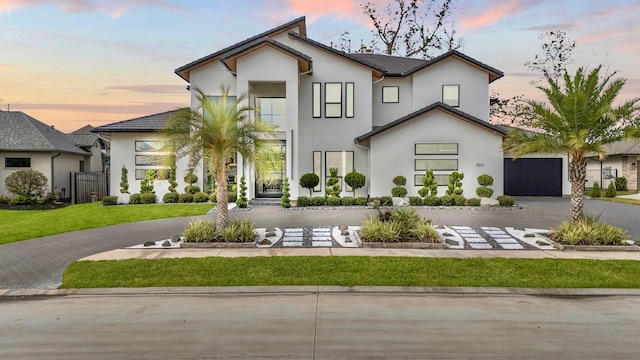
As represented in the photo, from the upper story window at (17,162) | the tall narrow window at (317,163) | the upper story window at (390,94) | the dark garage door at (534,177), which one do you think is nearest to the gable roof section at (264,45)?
the tall narrow window at (317,163)

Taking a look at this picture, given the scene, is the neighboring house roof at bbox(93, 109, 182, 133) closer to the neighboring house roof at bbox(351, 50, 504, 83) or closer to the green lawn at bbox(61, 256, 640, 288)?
the neighboring house roof at bbox(351, 50, 504, 83)

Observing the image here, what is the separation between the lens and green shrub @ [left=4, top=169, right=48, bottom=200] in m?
22.0

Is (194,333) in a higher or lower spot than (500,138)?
lower

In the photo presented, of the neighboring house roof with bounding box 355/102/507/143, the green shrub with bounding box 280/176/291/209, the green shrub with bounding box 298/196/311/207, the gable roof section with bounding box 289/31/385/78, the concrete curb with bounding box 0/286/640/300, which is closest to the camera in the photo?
the concrete curb with bounding box 0/286/640/300

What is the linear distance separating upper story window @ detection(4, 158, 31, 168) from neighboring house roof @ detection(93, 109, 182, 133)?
6654 mm

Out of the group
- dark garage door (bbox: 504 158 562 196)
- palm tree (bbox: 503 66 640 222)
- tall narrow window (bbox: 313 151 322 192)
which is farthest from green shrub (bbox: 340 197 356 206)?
dark garage door (bbox: 504 158 562 196)

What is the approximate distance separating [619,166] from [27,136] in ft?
141

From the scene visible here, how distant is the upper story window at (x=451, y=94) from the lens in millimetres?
21922

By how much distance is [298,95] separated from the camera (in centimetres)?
2012

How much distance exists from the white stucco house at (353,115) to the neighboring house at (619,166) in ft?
29.7

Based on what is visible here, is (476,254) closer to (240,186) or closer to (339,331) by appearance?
(339,331)

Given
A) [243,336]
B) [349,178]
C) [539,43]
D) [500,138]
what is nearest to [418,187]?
[349,178]

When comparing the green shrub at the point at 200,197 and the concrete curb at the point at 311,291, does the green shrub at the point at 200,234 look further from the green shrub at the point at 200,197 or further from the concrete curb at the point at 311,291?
the green shrub at the point at 200,197

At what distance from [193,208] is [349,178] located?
7.76 m
